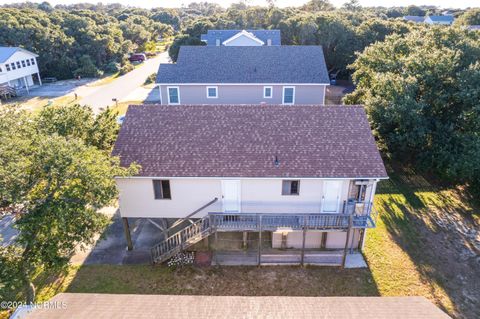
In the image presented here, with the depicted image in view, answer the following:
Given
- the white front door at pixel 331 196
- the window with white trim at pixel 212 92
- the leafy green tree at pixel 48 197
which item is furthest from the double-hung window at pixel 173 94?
the white front door at pixel 331 196

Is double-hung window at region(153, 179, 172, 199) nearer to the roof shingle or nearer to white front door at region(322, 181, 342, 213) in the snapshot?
white front door at region(322, 181, 342, 213)

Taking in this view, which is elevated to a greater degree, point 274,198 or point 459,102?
point 459,102

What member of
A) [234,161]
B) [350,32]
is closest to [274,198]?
[234,161]

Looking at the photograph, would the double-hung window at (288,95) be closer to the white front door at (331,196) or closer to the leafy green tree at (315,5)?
the white front door at (331,196)

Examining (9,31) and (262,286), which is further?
(9,31)

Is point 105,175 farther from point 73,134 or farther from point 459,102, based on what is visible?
point 459,102

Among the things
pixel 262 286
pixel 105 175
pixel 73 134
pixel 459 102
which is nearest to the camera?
pixel 105 175

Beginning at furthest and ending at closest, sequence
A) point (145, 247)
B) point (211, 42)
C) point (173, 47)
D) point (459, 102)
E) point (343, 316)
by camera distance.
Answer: point (173, 47) < point (211, 42) < point (459, 102) < point (145, 247) < point (343, 316)

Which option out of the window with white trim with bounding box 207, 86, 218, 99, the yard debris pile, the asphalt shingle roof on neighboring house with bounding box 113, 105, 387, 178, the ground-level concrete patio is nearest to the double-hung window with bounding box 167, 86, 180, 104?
the window with white trim with bounding box 207, 86, 218, 99
